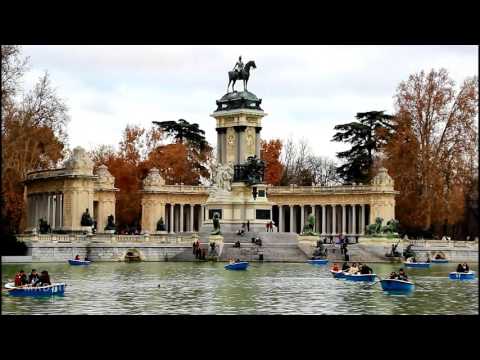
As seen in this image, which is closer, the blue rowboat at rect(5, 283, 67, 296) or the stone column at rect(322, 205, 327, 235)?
the blue rowboat at rect(5, 283, 67, 296)

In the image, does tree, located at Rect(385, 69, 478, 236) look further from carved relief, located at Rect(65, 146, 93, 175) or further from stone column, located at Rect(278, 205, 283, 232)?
carved relief, located at Rect(65, 146, 93, 175)

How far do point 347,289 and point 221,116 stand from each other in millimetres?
38118

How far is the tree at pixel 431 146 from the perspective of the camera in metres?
70.8

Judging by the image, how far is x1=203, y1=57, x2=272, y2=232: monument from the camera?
7156 cm

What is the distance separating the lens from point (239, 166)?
237 ft

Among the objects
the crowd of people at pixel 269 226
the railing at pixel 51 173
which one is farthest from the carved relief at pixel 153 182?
the crowd of people at pixel 269 226

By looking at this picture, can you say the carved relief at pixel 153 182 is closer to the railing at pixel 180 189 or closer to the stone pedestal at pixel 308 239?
the railing at pixel 180 189

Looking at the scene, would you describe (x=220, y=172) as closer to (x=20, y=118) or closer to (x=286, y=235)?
(x=286, y=235)

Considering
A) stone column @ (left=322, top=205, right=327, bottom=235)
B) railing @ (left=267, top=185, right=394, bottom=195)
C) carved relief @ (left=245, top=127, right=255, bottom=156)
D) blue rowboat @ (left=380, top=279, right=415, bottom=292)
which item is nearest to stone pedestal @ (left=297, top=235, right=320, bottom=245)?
carved relief @ (left=245, top=127, right=255, bottom=156)

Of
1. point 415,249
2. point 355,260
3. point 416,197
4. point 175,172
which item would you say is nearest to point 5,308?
point 355,260

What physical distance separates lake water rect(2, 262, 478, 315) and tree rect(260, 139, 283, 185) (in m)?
47.3

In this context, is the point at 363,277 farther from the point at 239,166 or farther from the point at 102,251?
the point at 239,166

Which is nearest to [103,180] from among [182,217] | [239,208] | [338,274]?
[182,217]

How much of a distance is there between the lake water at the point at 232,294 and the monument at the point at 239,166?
70.6 ft
